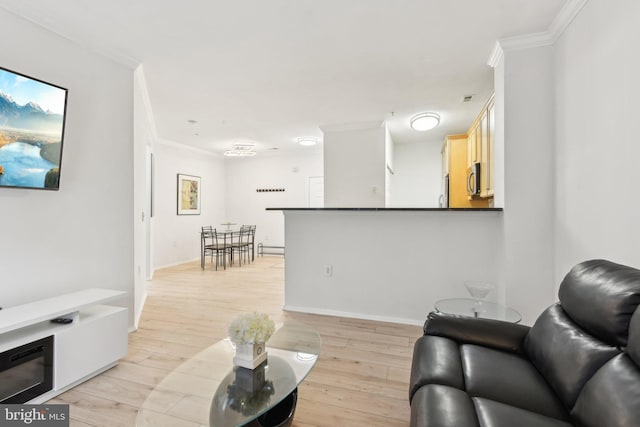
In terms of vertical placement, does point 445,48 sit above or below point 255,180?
above

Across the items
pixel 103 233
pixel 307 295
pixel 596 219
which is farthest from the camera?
pixel 307 295

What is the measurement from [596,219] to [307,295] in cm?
273

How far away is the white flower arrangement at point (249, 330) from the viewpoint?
151cm

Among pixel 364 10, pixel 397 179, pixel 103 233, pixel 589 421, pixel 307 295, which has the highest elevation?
pixel 364 10

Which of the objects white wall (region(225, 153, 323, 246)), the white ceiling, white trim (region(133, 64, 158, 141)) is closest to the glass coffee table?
the white ceiling

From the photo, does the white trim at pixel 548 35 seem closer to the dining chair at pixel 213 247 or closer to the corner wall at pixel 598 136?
the corner wall at pixel 598 136

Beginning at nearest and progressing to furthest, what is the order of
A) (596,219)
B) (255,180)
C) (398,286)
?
(596,219)
(398,286)
(255,180)

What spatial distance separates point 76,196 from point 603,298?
11.4 feet

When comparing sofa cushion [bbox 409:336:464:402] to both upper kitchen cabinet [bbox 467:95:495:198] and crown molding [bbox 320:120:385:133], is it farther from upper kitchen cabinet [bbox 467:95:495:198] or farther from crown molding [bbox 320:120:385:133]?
crown molding [bbox 320:120:385:133]

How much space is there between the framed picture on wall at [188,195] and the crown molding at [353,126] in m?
3.55

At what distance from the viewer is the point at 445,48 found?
2883 millimetres

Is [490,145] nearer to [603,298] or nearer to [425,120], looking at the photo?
[425,120]

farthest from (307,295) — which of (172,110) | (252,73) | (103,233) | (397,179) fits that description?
(397,179)

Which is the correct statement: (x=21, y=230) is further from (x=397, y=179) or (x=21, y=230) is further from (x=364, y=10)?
(x=397, y=179)
